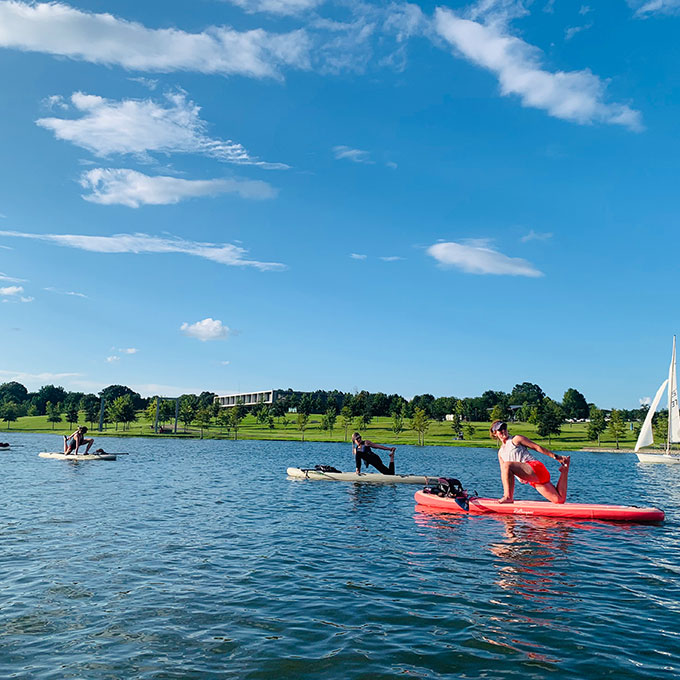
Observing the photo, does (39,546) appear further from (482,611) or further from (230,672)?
(482,611)

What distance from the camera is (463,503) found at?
28.7m

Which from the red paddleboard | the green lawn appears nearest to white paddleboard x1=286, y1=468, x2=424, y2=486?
the red paddleboard

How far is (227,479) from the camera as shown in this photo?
152 ft

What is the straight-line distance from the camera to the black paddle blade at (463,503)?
28.4 meters

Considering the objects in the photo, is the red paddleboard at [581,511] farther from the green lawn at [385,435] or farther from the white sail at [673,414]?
the green lawn at [385,435]

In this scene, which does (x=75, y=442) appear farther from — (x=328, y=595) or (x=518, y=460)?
(x=328, y=595)

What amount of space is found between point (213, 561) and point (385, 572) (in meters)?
5.15

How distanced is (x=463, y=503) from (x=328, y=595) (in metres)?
15.0

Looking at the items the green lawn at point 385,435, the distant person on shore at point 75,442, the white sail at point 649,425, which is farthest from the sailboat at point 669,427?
the distant person on shore at point 75,442

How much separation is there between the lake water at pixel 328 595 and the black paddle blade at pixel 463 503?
6.33 ft

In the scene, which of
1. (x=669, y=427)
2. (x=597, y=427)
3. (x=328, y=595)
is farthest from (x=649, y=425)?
(x=328, y=595)

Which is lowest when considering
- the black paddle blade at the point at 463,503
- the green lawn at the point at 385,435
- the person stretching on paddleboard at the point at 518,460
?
the green lawn at the point at 385,435

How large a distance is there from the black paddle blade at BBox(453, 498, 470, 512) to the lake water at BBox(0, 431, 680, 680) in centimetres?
193

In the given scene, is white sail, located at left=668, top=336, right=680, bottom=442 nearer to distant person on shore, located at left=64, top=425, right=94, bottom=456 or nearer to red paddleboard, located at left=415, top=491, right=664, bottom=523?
red paddleboard, located at left=415, top=491, right=664, bottom=523
